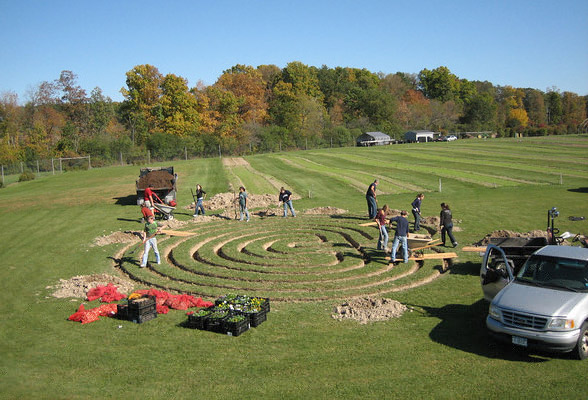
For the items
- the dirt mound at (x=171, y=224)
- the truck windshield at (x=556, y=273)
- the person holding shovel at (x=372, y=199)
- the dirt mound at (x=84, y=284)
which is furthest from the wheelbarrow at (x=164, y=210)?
the truck windshield at (x=556, y=273)

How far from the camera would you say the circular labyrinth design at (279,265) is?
16.3 m

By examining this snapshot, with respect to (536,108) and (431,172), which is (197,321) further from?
(536,108)

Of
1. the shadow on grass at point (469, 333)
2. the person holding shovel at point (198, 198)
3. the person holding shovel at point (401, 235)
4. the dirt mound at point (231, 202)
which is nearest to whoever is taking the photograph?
the shadow on grass at point (469, 333)

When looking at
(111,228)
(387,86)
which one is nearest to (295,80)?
(387,86)

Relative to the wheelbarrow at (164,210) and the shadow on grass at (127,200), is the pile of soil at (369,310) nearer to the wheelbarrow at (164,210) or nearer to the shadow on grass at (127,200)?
the wheelbarrow at (164,210)

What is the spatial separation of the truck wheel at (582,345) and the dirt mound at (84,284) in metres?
13.4

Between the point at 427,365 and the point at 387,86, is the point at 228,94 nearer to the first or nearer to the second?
the point at 387,86

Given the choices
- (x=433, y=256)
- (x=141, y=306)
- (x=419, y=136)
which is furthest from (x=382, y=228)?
(x=419, y=136)

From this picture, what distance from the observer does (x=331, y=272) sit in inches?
714

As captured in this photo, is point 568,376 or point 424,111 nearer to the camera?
point 568,376

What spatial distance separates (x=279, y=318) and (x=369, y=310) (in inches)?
103

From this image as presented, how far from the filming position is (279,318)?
1360cm

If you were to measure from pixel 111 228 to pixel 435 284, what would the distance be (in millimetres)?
19082

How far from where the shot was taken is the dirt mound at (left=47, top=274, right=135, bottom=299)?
52.6ft
